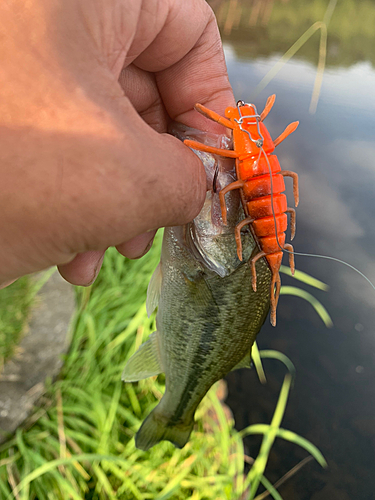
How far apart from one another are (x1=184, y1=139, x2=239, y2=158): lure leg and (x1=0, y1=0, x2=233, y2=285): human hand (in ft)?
0.38

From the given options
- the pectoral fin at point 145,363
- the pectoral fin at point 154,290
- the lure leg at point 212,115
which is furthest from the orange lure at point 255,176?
the pectoral fin at point 145,363

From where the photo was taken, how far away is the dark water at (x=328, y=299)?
131 inches

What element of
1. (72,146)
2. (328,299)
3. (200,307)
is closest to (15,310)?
(200,307)

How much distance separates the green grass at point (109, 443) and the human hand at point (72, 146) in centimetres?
165

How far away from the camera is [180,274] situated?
1623mm

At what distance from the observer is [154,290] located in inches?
69.9

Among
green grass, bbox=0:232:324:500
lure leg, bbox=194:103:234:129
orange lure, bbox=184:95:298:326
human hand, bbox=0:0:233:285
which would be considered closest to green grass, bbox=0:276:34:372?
green grass, bbox=0:232:324:500

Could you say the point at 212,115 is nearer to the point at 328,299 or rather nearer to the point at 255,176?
the point at 255,176

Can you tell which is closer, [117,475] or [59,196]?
[59,196]

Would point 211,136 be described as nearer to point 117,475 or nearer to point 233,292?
point 233,292

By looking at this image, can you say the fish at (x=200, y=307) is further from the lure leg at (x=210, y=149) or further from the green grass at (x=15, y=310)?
the green grass at (x=15, y=310)

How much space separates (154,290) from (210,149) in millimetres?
863

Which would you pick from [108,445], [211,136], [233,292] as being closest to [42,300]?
[108,445]

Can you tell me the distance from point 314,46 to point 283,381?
1104cm
